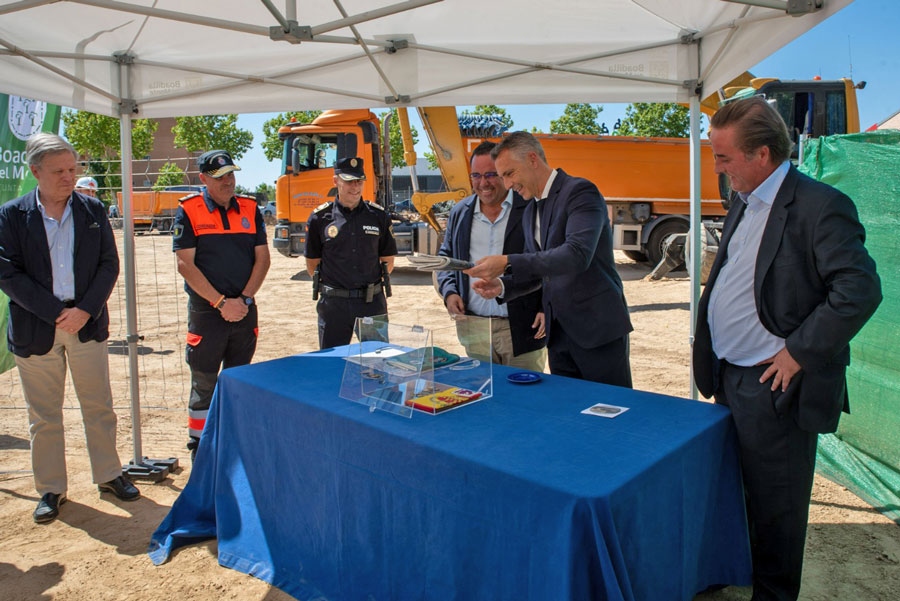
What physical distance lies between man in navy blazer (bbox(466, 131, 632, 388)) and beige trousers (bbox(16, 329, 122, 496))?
2051 millimetres

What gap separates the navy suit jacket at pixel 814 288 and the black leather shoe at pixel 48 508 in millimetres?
3261

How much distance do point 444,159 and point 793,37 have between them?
28.3 ft

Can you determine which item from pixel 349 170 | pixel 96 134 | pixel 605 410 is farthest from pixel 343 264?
pixel 96 134

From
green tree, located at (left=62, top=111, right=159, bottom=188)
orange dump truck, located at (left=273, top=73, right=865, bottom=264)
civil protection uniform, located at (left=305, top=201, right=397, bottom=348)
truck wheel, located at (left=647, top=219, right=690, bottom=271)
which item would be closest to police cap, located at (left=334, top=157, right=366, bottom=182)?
civil protection uniform, located at (left=305, top=201, right=397, bottom=348)

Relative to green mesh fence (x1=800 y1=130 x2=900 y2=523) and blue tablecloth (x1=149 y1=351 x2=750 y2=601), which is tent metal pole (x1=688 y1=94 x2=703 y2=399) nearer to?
green mesh fence (x1=800 y1=130 x2=900 y2=523)

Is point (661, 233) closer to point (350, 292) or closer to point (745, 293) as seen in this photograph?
point (350, 292)

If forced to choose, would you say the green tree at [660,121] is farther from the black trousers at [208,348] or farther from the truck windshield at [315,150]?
the black trousers at [208,348]

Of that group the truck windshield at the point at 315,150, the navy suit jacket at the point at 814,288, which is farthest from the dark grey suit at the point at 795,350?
the truck windshield at the point at 315,150

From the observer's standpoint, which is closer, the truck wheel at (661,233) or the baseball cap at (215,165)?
the baseball cap at (215,165)

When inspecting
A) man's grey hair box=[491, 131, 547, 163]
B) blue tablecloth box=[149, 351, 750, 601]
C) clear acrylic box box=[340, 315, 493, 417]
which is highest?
man's grey hair box=[491, 131, 547, 163]

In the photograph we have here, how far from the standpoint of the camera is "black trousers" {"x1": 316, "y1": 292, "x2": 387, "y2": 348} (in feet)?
12.7

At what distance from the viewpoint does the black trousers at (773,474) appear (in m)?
1.87

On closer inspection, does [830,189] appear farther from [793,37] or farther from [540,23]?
[540,23]

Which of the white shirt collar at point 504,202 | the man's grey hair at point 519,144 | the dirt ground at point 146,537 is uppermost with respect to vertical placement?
the man's grey hair at point 519,144
